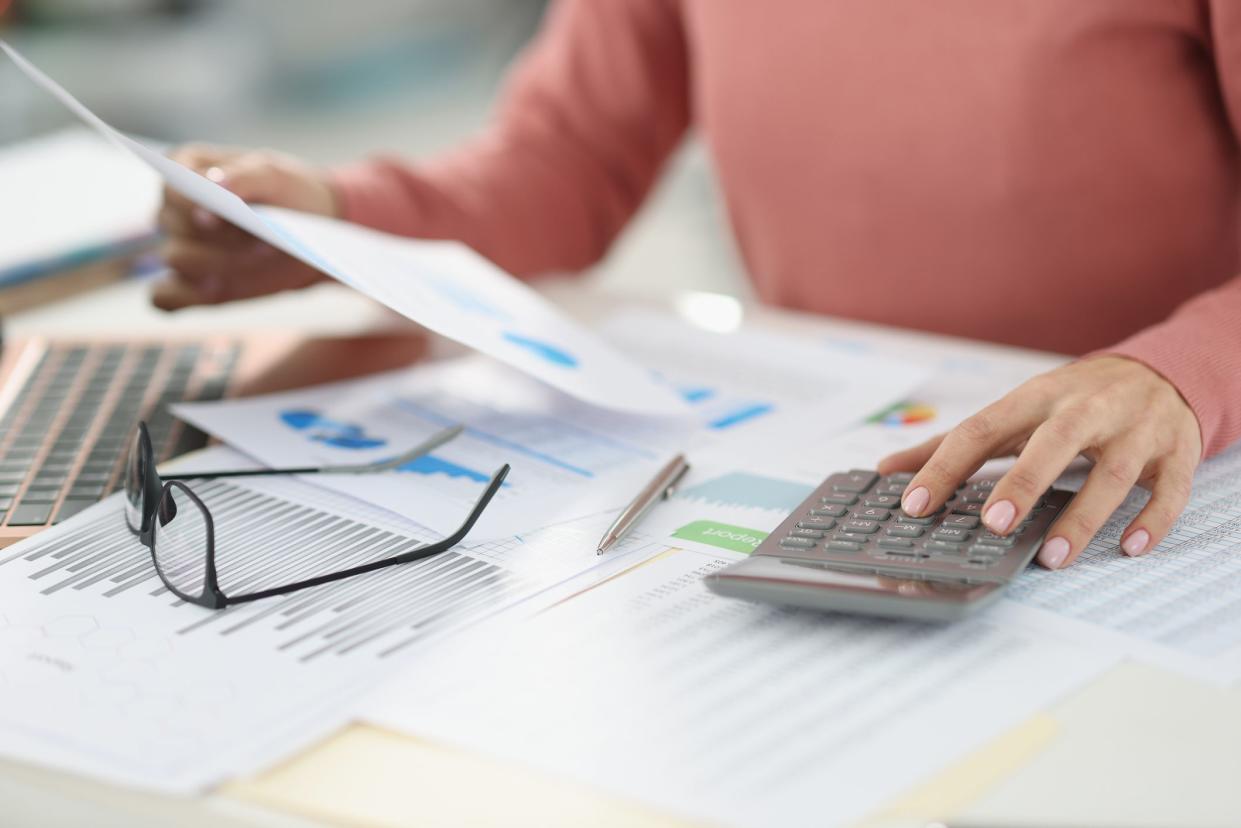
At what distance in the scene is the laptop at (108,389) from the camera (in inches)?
27.3

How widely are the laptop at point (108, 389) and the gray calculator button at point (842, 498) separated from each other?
379 mm

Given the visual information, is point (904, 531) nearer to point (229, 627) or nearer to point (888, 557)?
point (888, 557)

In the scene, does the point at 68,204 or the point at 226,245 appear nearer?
the point at 226,245

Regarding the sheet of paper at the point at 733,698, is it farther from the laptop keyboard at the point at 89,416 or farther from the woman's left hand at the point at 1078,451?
the laptop keyboard at the point at 89,416

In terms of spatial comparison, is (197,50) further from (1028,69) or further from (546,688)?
(546,688)

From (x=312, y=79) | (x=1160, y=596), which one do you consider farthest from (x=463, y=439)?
(x=312, y=79)

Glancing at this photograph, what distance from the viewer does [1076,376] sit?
61 cm

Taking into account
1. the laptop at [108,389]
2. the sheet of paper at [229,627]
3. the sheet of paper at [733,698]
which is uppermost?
the sheet of paper at [733,698]

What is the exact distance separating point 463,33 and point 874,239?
3880 millimetres

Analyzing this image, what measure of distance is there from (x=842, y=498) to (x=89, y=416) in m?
0.49

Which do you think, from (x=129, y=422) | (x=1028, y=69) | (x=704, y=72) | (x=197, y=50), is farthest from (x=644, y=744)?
(x=197, y=50)

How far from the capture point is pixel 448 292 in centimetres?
79

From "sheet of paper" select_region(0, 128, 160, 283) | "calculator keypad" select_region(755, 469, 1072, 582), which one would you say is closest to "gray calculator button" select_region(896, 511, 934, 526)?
"calculator keypad" select_region(755, 469, 1072, 582)

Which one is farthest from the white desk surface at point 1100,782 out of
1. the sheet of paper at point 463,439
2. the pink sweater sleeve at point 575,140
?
the pink sweater sleeve at point 575,140
